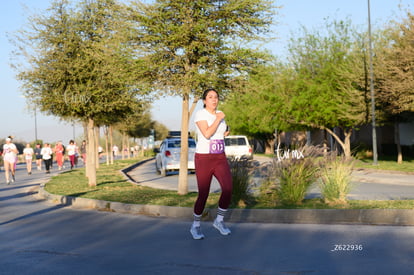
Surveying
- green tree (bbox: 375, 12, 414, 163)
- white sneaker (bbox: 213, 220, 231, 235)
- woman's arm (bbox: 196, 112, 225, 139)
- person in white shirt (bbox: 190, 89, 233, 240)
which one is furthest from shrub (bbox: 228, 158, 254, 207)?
green tree (bbox: 375, 12, 414, 163)

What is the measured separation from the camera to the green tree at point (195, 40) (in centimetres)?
1246

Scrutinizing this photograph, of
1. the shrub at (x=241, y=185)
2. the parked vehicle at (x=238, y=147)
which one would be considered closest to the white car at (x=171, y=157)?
the parked vehicle at (x=238, y=147)

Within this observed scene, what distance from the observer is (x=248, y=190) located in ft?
35.5

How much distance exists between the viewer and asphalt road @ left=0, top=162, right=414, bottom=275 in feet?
19.2

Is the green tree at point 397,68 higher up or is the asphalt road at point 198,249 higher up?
the green tree at point 397,68

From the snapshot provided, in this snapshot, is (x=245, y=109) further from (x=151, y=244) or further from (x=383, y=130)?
(x=151, y=244)

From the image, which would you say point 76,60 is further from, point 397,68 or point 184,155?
point 397,68

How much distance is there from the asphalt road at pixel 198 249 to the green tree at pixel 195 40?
13.3ft

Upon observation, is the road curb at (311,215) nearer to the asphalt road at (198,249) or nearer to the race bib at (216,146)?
the asphalt road at (198,249)

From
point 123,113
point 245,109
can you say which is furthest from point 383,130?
point 123,113

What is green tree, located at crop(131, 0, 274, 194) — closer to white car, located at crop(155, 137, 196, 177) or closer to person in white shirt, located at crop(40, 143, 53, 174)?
white car, located at crop(155, 137, 196, 177)

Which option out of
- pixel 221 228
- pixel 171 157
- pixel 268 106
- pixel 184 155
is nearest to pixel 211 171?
pixel 221 228

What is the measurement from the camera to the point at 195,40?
1277 cm

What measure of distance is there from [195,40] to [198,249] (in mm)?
6757
